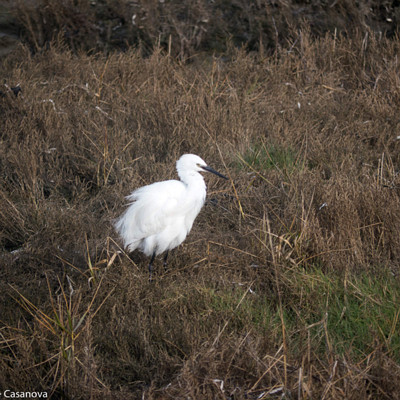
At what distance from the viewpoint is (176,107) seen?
175 inches

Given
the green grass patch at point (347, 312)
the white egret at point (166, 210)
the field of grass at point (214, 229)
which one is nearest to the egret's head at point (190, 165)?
the white egret at point (166, 210)

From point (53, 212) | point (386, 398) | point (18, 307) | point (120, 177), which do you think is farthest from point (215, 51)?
point (386, 398)

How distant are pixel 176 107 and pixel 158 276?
195cm

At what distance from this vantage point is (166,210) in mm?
3002

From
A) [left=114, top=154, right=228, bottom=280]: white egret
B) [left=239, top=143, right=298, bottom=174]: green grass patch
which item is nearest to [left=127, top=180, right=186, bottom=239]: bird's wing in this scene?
[left=114, top=154, right=228, bottom=280]: white egret

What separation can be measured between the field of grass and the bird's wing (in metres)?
0.23

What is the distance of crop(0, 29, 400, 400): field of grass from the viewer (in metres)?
2.07

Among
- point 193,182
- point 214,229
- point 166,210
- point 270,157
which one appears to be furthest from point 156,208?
point 270,157

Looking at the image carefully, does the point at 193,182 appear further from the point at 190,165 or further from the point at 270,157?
the point at 270,157

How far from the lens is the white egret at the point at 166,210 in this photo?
301 cm

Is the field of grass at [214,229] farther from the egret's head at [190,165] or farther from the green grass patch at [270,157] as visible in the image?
the egret's head at [190,165]

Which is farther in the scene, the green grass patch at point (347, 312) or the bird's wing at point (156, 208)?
the bird's wing at point (156, 208)

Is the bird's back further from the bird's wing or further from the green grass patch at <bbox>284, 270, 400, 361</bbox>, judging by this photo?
the green grass patch at <bbox>284, 270, 400, 361</bbox>

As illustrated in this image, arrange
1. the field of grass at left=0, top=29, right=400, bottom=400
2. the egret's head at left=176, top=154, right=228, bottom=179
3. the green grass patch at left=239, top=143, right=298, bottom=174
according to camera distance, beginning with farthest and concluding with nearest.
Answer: the green grass patch at left=239, top=143, right=298, bottom=174
the egret's head at left=176, top=154, right=228, bottom=179
the field of grass at left=0, top=29, right=400, bottom=400
